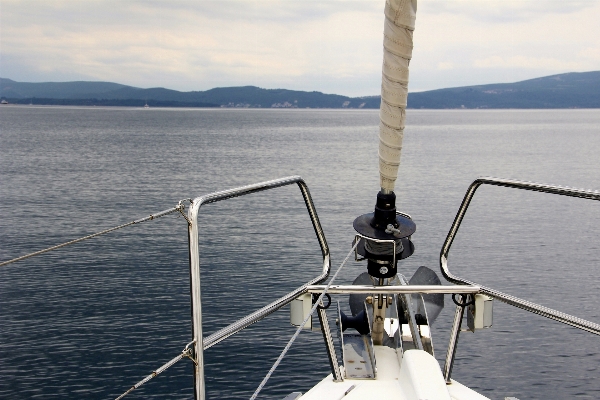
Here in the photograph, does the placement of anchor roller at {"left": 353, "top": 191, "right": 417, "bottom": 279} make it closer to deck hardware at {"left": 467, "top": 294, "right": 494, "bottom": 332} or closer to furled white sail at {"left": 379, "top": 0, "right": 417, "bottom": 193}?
furled white sail at {"left": 379, "top": 0, "right": 417, "bottom": 193}

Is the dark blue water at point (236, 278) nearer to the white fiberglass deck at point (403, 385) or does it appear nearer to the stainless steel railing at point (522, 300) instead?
the stainless steel railing at point (522, 300)

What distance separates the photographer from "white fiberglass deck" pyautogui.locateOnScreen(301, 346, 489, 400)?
10.6 feet

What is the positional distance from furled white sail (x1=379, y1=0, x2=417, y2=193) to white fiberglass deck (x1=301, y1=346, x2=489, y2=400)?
4.94 feet

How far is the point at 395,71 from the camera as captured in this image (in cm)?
406

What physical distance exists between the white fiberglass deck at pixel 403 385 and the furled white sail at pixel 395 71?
1.51 m

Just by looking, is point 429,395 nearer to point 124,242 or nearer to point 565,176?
point 124,242

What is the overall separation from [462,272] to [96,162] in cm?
4861

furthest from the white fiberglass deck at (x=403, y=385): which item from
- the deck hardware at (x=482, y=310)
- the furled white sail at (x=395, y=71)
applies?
the furled white sail at (x=395, y=71)

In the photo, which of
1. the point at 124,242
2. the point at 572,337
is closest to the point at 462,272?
the point at 572,337

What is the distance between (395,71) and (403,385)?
6.89 feet

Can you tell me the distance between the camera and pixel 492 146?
296ft

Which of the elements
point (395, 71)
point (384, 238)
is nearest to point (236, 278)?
point (384, 238)

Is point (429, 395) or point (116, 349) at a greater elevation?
point (429, 395)

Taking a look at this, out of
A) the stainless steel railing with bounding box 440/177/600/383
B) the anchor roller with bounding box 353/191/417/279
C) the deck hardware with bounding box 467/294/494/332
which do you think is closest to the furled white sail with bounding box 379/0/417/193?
the anchor roller with bounding box 353/191/417/279
